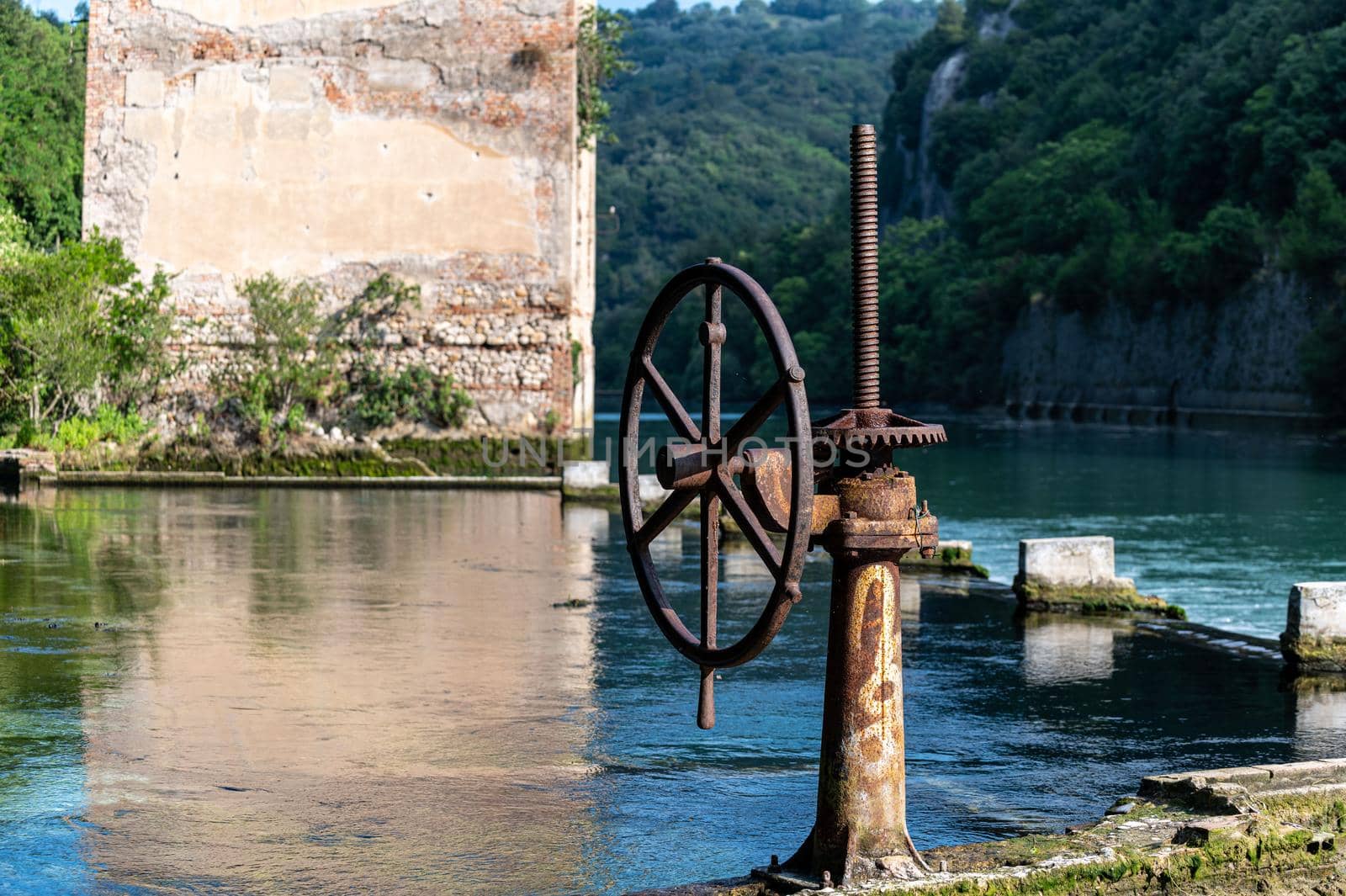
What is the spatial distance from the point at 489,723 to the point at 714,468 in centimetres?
360

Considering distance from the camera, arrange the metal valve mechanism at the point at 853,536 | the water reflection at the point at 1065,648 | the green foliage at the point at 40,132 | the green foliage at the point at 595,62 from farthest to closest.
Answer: the green foliage at the point at 40,132, the green foliage at the point at 595,62, the water reflection at the point at 1065,648, the metal valve mechanism at the point at 853,536

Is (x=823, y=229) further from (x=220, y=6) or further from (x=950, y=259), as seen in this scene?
(x=220, y=6)

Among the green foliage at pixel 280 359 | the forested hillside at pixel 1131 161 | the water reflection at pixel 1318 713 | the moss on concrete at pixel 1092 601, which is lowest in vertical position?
the water reflection at pixel 1318 713

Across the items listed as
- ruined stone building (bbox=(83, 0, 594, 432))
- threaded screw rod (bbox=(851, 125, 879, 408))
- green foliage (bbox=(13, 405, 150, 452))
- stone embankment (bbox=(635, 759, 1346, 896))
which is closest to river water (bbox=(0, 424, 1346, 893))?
stone embankment (bbox=(635, 759, 1346, 896))

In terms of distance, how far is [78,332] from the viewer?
24.7 m

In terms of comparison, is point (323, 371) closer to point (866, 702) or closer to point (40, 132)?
point (40, 132)

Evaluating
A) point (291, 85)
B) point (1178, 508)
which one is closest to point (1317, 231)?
point (1178, 508)

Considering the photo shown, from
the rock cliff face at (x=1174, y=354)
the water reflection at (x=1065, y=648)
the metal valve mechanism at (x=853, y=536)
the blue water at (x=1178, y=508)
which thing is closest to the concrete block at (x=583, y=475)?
the blue water at (x=1178, y=508)

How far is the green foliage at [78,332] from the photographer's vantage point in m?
24.5

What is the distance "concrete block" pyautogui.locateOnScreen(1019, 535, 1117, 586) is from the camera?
1361cm

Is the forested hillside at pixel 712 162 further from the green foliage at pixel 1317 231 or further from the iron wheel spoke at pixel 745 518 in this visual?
the iron wheel spoke at pixel 745 518

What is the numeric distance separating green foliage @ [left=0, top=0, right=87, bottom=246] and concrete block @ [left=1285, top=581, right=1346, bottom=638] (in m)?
31.7

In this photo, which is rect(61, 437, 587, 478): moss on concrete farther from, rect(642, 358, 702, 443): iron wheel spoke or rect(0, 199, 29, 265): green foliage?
rect(642, 358, 702, 443): iron wheel spoke

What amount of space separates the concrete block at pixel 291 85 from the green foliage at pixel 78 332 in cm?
332
